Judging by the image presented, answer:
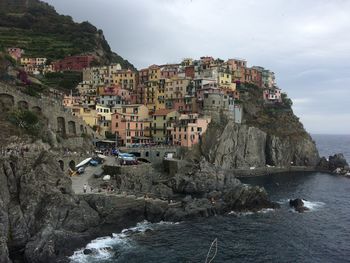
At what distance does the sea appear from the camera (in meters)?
46.2

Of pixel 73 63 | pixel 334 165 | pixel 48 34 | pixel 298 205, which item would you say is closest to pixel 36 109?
pixel 298 205

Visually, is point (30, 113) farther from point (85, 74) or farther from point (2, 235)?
point (85, 74)

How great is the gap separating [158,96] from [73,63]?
3856cm

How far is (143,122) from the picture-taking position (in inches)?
4016

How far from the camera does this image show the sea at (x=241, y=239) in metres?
46.2

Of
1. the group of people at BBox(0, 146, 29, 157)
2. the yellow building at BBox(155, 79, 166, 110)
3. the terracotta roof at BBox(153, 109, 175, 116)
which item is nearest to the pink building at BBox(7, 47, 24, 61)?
the yellow building at BBox(155, 79, 166, 110)

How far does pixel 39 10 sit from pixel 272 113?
111m

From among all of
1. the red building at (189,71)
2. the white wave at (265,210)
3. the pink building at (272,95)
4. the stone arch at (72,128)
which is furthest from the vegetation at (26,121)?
the pink building at (272,95)

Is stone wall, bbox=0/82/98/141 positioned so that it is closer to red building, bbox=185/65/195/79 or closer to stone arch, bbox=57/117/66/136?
stone arch, bbox=57/117/66/136

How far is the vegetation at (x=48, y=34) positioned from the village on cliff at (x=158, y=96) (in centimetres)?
966

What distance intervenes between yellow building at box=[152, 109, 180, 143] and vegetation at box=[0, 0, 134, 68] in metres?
58.6

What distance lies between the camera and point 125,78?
13200 centimetres

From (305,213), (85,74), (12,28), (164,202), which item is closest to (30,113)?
(164,202)

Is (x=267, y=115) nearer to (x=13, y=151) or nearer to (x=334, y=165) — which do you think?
(x=334, y=165)
